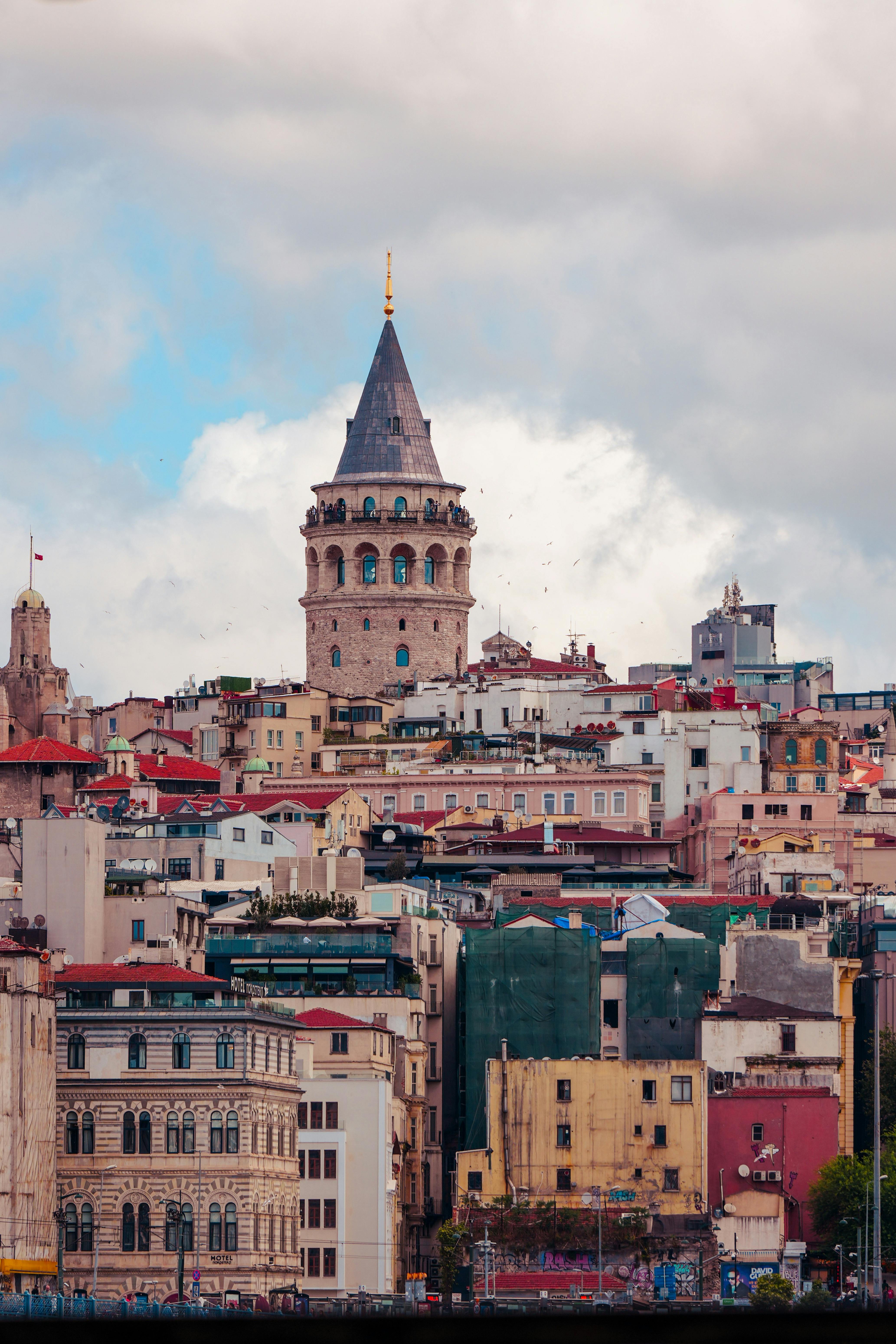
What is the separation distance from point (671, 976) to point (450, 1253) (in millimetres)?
16651

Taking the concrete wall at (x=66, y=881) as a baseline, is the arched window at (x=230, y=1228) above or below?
below

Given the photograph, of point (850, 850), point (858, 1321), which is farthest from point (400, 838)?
point (858, 1321)

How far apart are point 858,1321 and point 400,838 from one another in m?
108

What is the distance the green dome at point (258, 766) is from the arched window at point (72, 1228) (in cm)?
7201

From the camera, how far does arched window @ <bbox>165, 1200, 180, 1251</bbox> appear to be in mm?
60406

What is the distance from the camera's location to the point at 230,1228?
61250 mm

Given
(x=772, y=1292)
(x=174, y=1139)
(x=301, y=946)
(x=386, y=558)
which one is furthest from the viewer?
(x=386, y=558)

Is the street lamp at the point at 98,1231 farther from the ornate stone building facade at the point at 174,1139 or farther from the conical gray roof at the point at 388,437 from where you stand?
the conical gray roof at the point at 388,437

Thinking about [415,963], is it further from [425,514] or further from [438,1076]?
[425,514]

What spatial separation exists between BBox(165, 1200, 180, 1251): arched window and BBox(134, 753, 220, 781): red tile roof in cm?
6851

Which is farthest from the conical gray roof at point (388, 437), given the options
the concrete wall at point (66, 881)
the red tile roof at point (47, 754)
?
the concrete wall at point (66, 881)

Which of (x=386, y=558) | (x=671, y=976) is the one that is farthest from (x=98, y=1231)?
(x=386, y=558)

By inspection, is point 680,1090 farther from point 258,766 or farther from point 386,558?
point 386,558

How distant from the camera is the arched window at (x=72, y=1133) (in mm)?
63406
